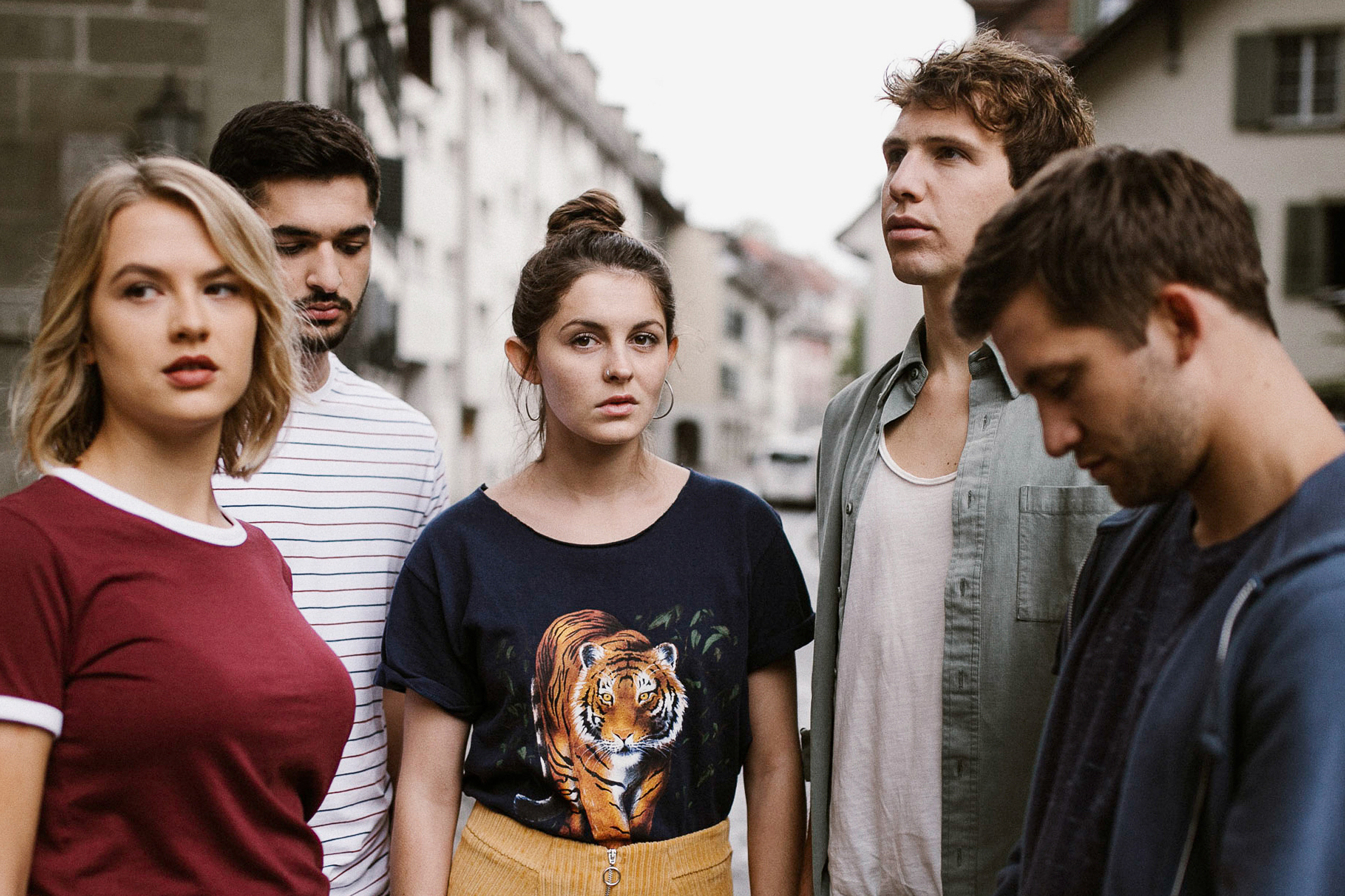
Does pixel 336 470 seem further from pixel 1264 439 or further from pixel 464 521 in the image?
pixel 1264 439

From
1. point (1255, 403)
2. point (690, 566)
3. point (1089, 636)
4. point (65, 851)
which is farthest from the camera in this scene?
point (690, 566)

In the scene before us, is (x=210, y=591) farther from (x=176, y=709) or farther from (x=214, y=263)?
(x=214, y=263)

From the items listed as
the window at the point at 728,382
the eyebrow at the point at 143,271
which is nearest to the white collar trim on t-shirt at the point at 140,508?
the eyebrow at the point at 143,271

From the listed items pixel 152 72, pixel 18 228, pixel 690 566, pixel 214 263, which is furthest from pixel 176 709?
pixel 152 72

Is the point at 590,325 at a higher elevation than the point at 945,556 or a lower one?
higher

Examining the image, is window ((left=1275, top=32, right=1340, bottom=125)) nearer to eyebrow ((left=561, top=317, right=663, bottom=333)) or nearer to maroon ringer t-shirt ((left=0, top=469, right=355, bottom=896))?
eyebrow ((left=561, top=317, right=663, bottom=333))

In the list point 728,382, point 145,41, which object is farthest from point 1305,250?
point 728,382

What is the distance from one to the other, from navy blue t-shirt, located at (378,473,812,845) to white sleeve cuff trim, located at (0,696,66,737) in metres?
0.86

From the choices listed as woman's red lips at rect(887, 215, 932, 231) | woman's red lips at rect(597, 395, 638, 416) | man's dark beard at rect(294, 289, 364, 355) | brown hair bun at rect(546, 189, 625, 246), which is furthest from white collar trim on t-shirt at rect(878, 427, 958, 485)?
man's dark beard at rect(294, 289, 364, 355)

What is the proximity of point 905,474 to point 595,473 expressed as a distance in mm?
621

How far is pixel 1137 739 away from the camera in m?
1.34

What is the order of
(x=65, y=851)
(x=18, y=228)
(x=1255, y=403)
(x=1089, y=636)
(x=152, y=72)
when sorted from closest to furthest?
(x=1255, y=403) → (x=65, y=851) → (x=1089, y=636) → (x=18, y=228) → (x=152, y=72)

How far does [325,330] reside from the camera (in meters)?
2.46

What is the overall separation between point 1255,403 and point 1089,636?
0.43 m
